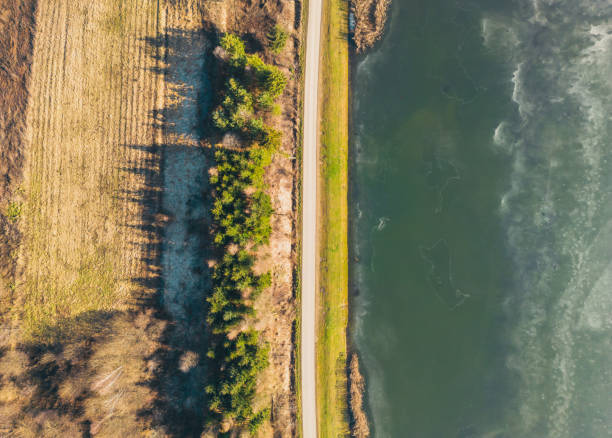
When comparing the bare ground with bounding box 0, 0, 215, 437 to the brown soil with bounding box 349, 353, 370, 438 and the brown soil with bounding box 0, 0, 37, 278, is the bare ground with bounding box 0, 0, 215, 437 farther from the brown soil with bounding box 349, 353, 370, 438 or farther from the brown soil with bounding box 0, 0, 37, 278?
the brown soil with bounding box 349, 353, 370, 438

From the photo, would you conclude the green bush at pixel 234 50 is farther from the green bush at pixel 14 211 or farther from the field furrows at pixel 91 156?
the green bush at pixel 14 211

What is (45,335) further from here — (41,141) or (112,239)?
(41,141)

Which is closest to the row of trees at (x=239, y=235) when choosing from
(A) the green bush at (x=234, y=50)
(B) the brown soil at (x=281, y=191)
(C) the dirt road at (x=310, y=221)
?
(A) the green bush at (x=234, y=50)

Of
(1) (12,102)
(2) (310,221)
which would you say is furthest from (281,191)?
(1) (12,102)

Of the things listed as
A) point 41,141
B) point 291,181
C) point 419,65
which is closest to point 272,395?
point 291,181

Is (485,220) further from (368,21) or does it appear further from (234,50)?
(234,50)

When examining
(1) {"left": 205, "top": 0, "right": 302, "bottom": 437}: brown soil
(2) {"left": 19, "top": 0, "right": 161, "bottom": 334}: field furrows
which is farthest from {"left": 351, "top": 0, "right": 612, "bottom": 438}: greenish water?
(2) {"left": 19, "top": 0, "right": 161, "bottom": 334}: field furrows
